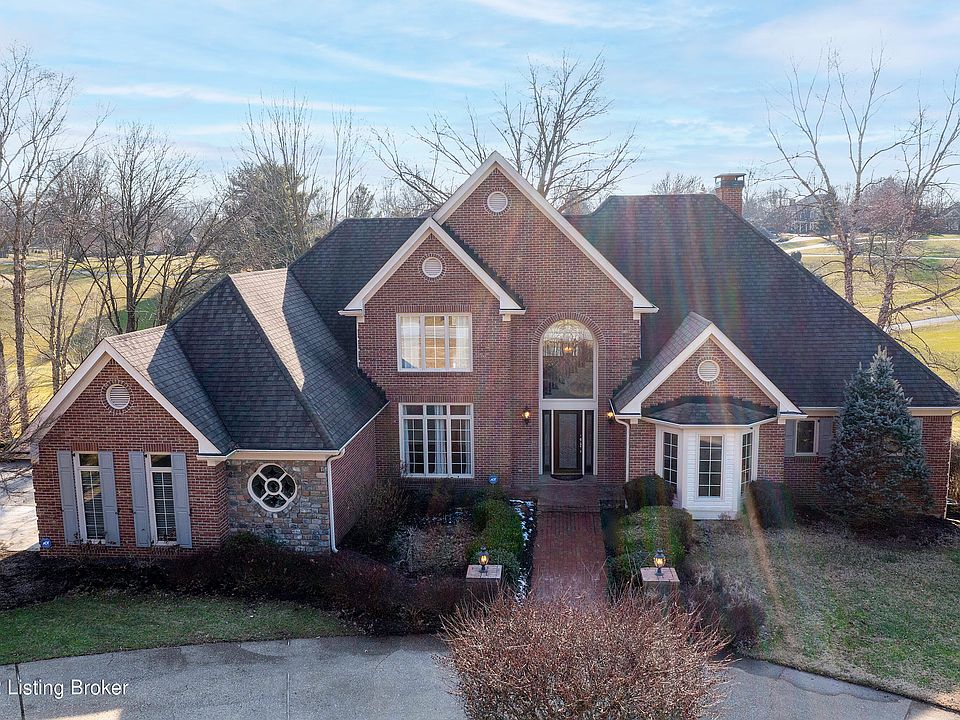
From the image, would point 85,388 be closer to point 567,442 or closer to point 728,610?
point 567,442

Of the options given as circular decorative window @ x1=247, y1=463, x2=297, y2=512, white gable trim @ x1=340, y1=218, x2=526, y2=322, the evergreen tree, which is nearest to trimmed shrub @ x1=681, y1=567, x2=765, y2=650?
the evergreen tree

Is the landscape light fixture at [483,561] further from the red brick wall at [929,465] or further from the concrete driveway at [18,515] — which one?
the concrete driveway at [18,515]

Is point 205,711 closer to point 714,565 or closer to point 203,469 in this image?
point 203,469

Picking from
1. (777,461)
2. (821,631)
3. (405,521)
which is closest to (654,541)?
(821,631)

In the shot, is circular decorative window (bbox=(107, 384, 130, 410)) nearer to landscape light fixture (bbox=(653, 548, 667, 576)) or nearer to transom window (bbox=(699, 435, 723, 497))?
landscape light fixture (bbox=(653, 548, 667, 576))

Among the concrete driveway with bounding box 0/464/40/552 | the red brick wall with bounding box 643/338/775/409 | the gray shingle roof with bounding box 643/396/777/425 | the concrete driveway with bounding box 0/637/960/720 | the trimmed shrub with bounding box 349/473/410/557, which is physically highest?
the red brick wall with bounding box 643/338/775/409

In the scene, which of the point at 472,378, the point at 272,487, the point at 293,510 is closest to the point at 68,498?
the point at 272,487

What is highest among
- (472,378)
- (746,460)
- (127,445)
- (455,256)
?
(455,256)
